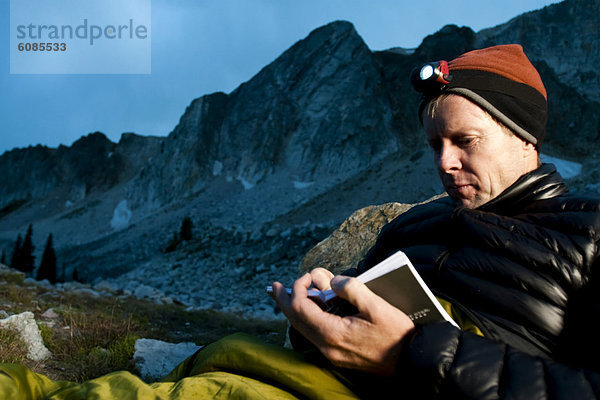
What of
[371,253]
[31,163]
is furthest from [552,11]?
[31,163]

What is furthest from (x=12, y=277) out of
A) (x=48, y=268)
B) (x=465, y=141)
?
(x=48, y=268)

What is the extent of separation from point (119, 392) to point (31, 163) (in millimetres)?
89842

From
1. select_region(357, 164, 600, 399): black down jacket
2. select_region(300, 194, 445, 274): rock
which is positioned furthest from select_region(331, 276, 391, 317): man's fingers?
select_region(300, 194, 445, 274): rock

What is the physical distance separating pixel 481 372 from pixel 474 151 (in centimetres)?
107

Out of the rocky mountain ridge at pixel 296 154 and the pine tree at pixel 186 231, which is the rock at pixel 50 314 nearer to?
the rocky mountain ridge at pixel 296 154

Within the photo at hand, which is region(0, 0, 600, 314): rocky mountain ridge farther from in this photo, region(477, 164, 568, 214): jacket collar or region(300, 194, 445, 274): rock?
region(477, 164, 568, 214): jacket collar

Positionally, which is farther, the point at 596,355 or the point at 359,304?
the point at 596,355

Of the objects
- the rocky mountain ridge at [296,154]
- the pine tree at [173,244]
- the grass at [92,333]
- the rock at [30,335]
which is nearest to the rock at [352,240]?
the grass at [92,333]

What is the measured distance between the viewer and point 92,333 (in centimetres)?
464

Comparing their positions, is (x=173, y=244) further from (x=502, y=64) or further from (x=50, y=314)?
(x=502, y=64)

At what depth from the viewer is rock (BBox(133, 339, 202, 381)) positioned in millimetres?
3832

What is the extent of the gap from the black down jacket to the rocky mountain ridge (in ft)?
55.2

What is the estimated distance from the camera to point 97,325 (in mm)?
4863

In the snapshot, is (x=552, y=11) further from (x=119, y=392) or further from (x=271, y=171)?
(x=119, y=392)
